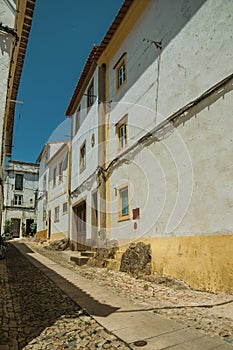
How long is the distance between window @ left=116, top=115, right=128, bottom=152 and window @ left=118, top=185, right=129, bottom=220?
1680mm

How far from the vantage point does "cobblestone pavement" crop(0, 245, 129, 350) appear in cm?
329

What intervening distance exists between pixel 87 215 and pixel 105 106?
5.28 meters

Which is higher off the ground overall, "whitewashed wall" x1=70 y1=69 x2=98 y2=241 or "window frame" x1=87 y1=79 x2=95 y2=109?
"window frame" x1=87 y1=79 x2=95 y2=109

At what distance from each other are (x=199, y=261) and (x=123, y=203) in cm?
470

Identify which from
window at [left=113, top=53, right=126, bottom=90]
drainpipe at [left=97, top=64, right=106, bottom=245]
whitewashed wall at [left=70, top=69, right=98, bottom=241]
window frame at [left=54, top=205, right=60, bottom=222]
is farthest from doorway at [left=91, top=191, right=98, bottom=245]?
window frame at [left=54, top=205, right=60, bottom=222]

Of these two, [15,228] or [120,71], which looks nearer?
[120,71]

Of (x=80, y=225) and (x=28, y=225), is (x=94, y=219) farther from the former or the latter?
(x=28, y=225)

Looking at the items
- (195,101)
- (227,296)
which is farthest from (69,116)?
(227,296)

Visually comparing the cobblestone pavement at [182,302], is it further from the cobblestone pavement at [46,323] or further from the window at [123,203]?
the window at [123,203]

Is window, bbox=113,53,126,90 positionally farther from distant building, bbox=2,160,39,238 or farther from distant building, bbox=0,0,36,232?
distant building, bbox=2,160,39,238

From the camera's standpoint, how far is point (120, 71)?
38.5 feet

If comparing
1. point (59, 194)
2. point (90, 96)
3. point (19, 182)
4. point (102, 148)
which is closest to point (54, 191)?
point (59, 194)

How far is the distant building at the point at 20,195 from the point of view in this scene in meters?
34.0

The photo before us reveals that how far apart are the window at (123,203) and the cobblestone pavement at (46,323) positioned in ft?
13.9
